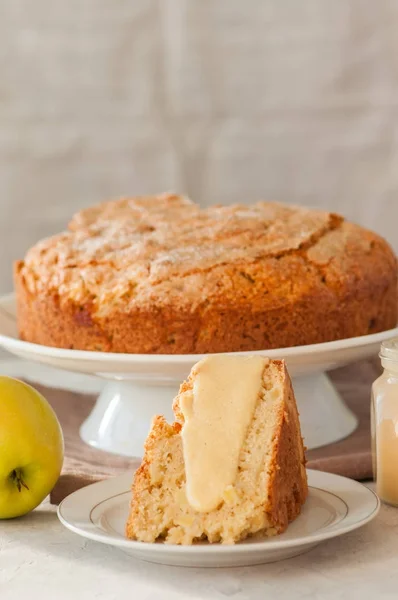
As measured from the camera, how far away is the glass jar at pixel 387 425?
4.59ft

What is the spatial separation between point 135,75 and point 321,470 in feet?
4.05

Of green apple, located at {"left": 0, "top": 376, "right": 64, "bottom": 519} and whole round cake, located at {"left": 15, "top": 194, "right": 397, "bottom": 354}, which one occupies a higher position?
whole round cake, located at {"left": 15, "top": 194, "right": 397, "bottom": 354}

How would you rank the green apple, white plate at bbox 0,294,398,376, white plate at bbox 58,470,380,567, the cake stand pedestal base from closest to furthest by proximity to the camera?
white plate at bbox 58,470,380,567 < the green apple < white plate at bbox 0,294,398,376 < the cake stand pedestal base

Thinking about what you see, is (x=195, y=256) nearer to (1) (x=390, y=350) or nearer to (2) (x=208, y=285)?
(2) (x=208, y=285)

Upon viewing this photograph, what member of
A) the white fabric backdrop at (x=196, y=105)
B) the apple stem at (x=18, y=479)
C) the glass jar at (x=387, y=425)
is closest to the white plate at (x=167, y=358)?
the glass jar at (x=387, y=425)

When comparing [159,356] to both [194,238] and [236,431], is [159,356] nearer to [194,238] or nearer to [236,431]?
[194,238]

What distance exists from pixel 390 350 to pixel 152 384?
1.53 ft

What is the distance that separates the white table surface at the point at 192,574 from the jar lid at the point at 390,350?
9.2 inches

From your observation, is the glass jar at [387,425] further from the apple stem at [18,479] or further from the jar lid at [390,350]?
Answer: the apple stem at [18,479]

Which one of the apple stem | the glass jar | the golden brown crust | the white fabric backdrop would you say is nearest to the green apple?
the apple stem

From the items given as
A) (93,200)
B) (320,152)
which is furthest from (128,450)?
(320,152)

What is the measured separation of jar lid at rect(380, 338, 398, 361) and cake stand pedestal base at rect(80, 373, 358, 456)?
1.20 ft

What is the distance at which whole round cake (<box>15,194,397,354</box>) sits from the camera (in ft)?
5.38

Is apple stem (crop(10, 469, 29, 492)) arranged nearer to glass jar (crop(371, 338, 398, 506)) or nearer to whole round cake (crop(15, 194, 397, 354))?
whole round cake (crop(15, 194, 397, 354))
